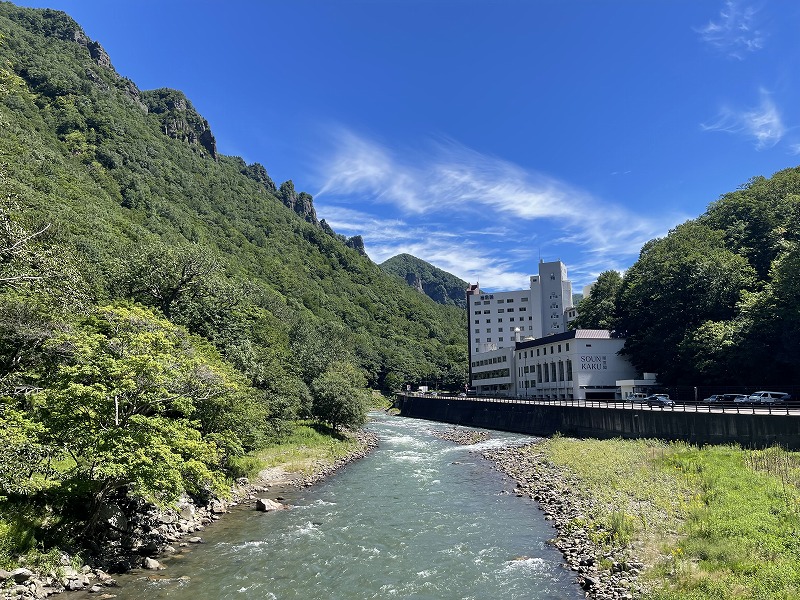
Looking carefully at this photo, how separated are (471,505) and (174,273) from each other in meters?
27.7

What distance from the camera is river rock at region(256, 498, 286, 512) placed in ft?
81.8

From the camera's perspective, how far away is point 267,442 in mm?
38531

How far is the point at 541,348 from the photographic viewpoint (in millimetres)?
80812

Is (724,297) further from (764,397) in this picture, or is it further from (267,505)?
(267,505)

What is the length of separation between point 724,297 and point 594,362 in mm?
18174

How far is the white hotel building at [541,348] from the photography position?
228 feet

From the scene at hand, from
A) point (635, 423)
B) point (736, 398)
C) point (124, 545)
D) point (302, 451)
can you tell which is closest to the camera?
point (124, 545)

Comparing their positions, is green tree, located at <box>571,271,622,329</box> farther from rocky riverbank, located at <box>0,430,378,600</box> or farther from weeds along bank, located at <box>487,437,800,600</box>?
rocky riverbank, located at <box>0,430,378,600</box>

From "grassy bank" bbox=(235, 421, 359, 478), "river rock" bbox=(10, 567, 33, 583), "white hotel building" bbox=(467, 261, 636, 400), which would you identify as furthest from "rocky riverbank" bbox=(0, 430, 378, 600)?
"white hotel building" bbox=(467, 261, 636, 400)

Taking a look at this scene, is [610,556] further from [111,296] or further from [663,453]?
[111,296]

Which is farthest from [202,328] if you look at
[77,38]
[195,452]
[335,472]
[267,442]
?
[77,38]

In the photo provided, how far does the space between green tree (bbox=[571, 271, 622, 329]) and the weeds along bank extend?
5453 cm

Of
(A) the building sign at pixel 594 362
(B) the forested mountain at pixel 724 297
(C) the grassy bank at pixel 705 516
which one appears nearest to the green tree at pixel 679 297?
(B) the forested mountain at pixel 724 297

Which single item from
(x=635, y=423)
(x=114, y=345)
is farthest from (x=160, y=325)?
(x=635, y=423)
